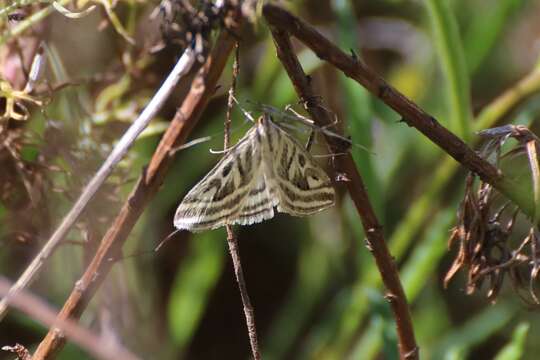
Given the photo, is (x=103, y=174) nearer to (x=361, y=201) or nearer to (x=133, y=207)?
(x=133, y=207)

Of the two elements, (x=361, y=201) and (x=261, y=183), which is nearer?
(x=361, y=201)

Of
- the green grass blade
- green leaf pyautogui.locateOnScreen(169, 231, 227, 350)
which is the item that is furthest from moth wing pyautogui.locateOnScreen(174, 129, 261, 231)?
green leaf pyautogui.locateOnScreen(169, 231, 227, 350)

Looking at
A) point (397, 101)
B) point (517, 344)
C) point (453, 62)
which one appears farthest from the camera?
point (453, 62)

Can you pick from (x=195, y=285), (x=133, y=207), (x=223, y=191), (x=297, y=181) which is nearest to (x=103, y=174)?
(x=133, y=207)

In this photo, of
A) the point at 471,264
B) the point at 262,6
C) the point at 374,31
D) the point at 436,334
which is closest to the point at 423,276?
the point at 436,334

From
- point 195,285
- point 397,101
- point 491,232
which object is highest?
point 195,285

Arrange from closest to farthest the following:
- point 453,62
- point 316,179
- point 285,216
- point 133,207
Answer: point 133,207
point 316,179
point 453,62
point 285,216

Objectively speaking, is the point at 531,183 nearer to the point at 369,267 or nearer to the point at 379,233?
the point at 379,233
